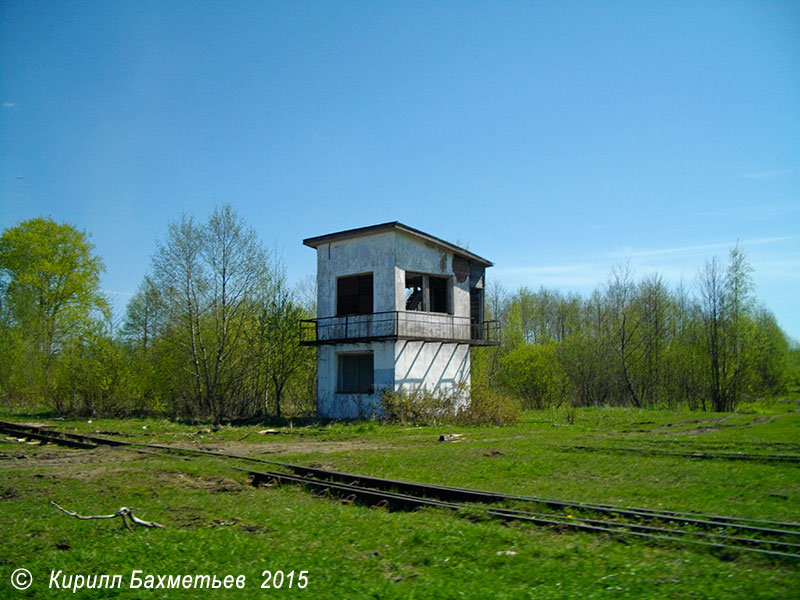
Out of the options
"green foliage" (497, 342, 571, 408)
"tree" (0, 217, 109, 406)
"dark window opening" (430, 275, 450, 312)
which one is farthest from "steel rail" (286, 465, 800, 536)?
"tree" (0, 217, 109, 406)

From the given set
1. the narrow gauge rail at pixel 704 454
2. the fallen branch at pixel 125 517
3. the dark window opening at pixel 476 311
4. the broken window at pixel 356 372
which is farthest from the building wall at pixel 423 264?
the fallen branch at pixel 125 517

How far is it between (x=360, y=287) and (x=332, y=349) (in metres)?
3.74

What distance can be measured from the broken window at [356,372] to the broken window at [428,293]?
347cm

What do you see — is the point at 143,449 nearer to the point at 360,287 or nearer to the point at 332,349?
the point at 332,349

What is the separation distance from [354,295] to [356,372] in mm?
3854

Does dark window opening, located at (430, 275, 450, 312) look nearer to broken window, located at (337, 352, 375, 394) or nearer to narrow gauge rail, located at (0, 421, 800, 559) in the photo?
broken window, located at (337, 352, 375, 394)

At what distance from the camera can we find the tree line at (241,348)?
27359 mm

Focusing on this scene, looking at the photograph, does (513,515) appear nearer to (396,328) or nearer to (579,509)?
(579,509)

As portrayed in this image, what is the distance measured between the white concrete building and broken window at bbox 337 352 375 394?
0.16 feet

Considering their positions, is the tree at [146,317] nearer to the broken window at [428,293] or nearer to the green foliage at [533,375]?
the broken window at [428,293]

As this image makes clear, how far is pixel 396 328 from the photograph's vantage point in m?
24.1

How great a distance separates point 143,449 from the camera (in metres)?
14.9

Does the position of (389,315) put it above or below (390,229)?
below

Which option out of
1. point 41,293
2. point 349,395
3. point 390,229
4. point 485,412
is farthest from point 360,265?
point 41,293
